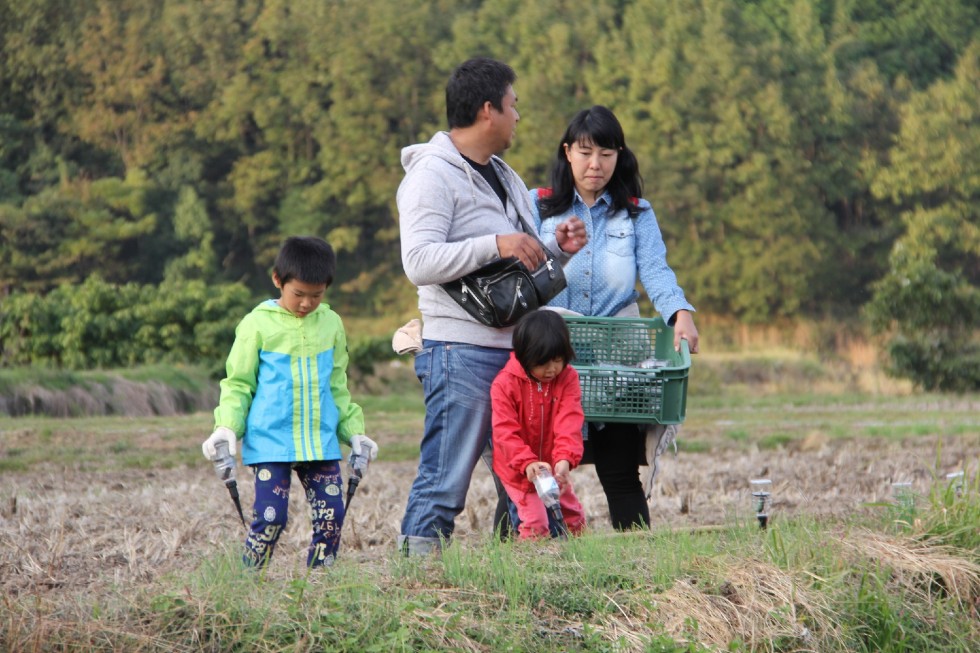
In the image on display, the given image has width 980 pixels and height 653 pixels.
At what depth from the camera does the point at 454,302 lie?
16.8 feet

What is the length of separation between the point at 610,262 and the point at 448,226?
2.89ft

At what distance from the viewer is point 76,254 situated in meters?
26.1

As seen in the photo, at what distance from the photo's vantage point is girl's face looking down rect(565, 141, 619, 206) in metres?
5.56

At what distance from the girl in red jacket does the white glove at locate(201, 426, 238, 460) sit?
971mm

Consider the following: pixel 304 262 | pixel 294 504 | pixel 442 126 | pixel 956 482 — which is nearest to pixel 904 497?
pixel 956 482

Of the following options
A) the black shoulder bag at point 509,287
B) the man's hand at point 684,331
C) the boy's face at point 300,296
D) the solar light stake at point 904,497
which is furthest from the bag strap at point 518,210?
the solar light stake at point 904,497

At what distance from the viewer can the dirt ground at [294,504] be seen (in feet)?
18.6

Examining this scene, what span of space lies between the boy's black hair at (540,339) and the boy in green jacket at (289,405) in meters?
0.69

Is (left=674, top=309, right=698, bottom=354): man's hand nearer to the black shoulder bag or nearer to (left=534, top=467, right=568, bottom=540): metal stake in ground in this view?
the black shoulder bag

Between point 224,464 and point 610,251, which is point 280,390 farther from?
point 610,251

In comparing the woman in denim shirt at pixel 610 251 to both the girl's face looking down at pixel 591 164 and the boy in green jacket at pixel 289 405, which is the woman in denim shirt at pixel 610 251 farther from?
the boy in green jacket at pixel 289 405

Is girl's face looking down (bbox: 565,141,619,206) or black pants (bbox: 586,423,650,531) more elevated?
girl's face looking down (bbox: 565,141,619,206)

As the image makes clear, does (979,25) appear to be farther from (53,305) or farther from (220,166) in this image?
(53,305)

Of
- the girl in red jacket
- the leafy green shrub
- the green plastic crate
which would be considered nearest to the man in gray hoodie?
the girl in red jacket
